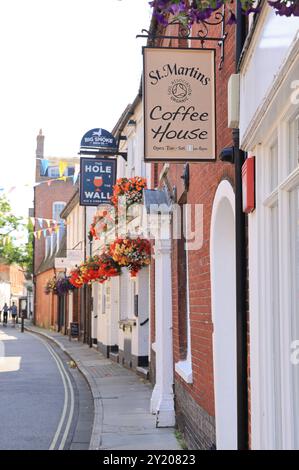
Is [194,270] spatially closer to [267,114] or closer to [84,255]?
[267,114]

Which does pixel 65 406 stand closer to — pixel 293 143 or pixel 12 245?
pixel 293 143

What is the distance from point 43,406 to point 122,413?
2072 mm

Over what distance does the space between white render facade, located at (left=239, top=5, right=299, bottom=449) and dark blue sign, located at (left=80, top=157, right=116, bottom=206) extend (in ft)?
42.9

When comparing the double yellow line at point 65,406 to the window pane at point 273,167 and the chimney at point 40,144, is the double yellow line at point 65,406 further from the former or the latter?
the chimney at point 40,144

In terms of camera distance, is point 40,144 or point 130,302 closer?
point 130,302

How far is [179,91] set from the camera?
561 centimetres

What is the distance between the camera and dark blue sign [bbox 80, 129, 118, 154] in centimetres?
1656

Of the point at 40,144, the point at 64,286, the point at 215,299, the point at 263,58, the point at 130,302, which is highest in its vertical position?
the point at 40,144

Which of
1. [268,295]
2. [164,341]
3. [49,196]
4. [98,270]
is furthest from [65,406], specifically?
[49,196]

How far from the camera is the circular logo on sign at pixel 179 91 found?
18.4 ft

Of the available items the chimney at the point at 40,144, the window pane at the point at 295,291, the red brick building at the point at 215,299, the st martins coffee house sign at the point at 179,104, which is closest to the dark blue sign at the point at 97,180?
the red brick building at the point at 215,299

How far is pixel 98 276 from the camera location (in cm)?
1678

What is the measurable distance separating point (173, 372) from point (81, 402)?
146 inches

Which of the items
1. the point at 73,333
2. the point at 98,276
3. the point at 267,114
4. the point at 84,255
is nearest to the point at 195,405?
the point at 267,114
